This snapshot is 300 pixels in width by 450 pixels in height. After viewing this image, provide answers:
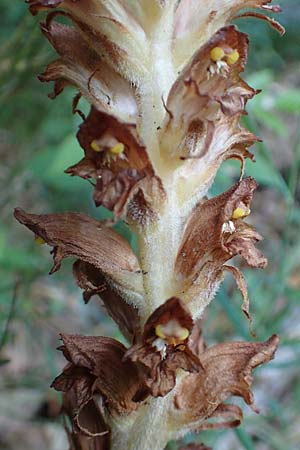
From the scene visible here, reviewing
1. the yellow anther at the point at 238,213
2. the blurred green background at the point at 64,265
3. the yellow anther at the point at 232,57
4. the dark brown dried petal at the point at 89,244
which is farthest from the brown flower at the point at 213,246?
Result: the blurred green background at the point at 64,265

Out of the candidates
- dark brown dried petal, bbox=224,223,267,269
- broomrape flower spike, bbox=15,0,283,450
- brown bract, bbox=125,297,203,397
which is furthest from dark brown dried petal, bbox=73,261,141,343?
dark brown dried petal, bbox=224,223,267,269

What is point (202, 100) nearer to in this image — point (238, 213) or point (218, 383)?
point (238, 213)

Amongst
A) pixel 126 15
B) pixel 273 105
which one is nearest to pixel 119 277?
pixel 126 15

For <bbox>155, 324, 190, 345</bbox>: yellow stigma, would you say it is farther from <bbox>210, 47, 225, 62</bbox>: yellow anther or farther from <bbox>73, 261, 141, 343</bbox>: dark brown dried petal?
<bbox>210, 47, 225, 62</bbox>: yellow anther

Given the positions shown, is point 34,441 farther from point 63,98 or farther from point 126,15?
point 126,15

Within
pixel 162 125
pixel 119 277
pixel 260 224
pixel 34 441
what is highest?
pixel 162 125

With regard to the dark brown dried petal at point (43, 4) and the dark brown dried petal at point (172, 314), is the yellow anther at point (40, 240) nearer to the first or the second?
the dark brown dried petal at point (172, 314)
